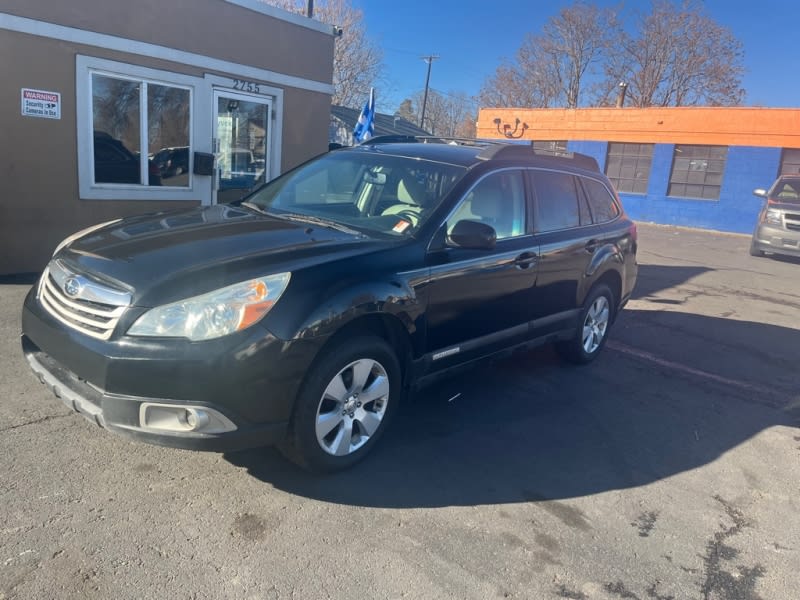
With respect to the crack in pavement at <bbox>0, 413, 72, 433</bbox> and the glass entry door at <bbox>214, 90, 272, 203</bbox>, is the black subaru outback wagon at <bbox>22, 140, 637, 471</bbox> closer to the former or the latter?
the crack in pavement at <bbox>0, 413, 72, 433</bbox>

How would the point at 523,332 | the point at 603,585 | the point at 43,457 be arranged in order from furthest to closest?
1. the point at 523,332
2. the point at 43,457
3. the point at 603,585

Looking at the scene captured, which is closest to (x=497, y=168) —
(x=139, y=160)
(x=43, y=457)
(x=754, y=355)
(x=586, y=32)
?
(x=43, y=457)

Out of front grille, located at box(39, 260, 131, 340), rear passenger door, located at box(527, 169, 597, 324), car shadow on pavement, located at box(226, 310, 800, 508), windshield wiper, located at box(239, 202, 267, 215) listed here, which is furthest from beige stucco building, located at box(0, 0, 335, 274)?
rear passenger door, located at box(527, 169, 597, 324)

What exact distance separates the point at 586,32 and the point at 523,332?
45.7m

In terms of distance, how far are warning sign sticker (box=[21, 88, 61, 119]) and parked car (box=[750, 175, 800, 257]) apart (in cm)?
1438

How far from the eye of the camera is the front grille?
9.30 ft

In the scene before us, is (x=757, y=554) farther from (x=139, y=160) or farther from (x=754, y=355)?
(x=139, y=160)

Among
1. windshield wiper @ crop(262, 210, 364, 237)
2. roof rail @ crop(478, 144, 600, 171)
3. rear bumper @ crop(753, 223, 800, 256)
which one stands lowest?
rear bumper @ crop(753, 223, 800, 256)

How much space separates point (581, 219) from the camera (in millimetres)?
5270

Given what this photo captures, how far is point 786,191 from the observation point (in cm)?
1469

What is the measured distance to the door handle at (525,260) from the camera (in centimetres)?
436

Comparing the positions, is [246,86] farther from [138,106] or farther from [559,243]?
[559,243]

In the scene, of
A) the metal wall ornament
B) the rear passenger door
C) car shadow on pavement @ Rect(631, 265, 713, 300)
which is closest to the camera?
the rear passenger door

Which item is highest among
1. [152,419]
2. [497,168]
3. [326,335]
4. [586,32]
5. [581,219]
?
[586,32]
